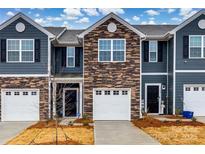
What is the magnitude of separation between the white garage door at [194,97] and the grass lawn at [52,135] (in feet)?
22.3

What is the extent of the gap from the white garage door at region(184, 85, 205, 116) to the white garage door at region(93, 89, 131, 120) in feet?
11.3

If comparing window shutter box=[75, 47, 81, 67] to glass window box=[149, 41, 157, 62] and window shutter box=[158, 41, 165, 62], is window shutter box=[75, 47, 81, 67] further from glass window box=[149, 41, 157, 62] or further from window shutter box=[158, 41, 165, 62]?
window shutter box=[158, 41, 165, 62]

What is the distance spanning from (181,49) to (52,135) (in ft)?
31.1

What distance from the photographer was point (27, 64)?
1961 centimetres

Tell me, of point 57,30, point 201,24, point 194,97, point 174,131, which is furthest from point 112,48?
point 57,30

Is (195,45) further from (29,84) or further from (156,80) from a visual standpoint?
(29,84)

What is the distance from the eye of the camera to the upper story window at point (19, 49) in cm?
1948

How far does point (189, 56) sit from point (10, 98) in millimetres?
9785

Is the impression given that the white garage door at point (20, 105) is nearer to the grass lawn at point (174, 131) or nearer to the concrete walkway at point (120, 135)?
the concrete walkway at point (120, 135)

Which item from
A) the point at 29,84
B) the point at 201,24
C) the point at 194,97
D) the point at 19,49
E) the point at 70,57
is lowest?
the point at 194,97

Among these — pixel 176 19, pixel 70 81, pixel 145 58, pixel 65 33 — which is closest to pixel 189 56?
pixel 145 58

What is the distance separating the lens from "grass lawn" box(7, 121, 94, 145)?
12.8 m

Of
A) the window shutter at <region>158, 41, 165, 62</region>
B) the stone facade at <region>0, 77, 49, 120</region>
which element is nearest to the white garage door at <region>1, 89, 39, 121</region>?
the stone facade at <region>0, 77, 49, 120</region>

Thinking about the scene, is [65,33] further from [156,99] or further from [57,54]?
[156,99]
